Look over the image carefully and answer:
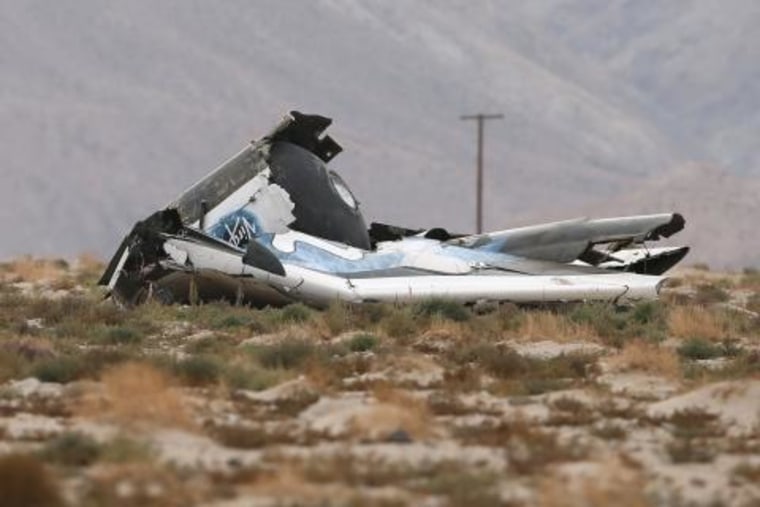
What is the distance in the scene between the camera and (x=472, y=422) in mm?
16812

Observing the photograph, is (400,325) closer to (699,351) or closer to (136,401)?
(699,351)

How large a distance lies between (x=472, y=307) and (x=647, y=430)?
1169 cm

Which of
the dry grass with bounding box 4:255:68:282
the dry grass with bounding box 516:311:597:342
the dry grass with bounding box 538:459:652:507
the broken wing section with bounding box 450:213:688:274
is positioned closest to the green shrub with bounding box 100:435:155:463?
the dry grass with bounding box 538:459:652:507

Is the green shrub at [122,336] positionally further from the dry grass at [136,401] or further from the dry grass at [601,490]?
the dry grass at [601,490]

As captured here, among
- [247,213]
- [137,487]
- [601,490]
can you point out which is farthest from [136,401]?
[247,213]

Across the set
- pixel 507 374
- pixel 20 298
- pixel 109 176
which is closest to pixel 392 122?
pixel 109 176

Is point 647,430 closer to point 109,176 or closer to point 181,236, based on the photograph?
point 181,236

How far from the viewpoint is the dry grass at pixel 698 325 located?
2588 cm

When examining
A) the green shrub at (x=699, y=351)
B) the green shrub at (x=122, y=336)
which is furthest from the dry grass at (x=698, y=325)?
the green shrub at (x=122, y=336)

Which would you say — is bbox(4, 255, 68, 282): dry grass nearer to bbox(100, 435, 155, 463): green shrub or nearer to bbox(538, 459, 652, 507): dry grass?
bbox(100, 435, 155, 463): green shrub

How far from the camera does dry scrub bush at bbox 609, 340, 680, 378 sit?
2088 centimetres

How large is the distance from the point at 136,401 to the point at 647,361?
6508mm

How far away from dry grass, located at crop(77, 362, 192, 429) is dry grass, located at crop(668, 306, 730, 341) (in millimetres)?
9376

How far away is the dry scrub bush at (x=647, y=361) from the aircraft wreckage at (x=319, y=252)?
6.30 meters
